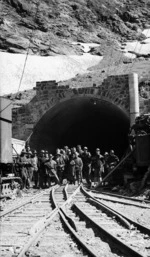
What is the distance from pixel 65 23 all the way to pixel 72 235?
66.9 m

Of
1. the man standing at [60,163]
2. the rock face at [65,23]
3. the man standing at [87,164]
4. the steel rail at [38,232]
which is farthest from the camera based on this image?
the rock face at [65,23]

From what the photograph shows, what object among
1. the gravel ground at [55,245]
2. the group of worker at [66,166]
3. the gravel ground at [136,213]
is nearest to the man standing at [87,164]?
the group of worker at [66,166]

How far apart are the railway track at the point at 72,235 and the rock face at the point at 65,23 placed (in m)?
49.0

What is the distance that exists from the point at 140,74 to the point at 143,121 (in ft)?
25.0

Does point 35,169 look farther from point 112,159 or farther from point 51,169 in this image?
point 112,159

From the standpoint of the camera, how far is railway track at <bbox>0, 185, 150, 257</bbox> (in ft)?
18.7

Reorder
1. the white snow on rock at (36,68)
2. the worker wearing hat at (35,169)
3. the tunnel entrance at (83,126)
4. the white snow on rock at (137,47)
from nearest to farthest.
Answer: the worker wearing hat at (35,169) < the tunnel entrance at (83,126) < the white snow on rock at (36,68) < the white snow on rock at (137,47)

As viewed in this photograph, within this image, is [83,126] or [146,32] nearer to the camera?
[83,126]

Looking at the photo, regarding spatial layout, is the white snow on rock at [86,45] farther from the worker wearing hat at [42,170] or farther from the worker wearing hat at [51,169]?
the worker wearing hat at [42,170]

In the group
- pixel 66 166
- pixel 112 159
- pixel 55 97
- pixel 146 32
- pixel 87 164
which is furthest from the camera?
pixel 146 32

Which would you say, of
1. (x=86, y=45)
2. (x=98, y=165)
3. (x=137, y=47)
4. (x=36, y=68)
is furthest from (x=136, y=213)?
(x=137, y=47)

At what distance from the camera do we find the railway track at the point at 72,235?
224 inches

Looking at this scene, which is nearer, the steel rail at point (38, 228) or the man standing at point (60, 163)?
the steel rail at point (38, 228)

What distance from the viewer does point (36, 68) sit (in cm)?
5091
